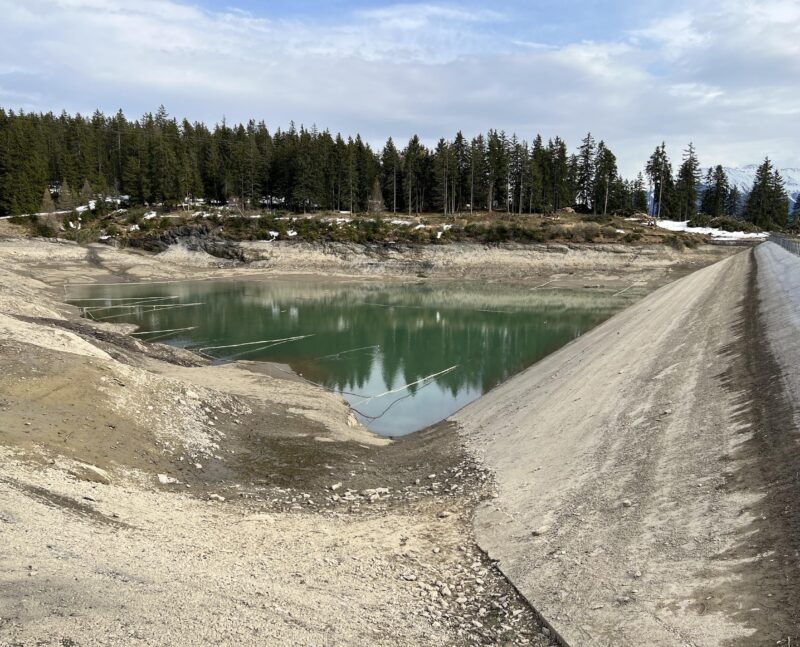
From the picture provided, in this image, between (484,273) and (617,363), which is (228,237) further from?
(617,363)

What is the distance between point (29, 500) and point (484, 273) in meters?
63.0

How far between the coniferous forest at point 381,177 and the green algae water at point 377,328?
3683 centimetres

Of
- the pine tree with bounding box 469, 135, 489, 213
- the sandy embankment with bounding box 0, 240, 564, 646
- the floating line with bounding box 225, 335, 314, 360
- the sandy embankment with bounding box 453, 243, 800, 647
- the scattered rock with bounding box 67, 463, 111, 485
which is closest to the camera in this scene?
the sandy embankment with bounding box 0, 240, 564, 646

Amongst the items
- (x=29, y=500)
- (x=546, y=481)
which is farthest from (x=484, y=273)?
(x=29, y=500)

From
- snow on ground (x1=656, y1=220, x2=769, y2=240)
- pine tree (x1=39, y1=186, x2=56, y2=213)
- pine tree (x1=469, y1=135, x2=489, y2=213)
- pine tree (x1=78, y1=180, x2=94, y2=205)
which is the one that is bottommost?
snow on ground (x1=656, y1=220, x2=769, y2=240)

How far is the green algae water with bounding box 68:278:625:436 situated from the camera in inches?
923

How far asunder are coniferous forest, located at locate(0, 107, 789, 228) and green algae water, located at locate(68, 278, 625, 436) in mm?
36827

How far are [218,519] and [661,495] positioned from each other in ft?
24.0

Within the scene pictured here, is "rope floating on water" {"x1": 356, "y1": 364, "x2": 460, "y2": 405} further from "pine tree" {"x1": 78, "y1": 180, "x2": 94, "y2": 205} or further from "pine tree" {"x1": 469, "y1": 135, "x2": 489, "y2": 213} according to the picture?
"pine tree" {"x1": 78, "y1": 180, "x2": 94, "y2": 205}

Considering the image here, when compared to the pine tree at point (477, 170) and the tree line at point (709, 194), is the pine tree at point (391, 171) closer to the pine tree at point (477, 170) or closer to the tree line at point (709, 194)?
the pine tree at point (477, 170)

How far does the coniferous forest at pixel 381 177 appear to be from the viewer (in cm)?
9262

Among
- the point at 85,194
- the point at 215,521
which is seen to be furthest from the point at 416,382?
the point at 85,194

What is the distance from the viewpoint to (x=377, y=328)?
38.8m

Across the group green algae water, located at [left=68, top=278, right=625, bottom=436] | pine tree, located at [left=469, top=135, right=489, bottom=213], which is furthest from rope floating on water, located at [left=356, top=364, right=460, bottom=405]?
pine tree, located at [left=469, top=135, right=489, bottom=213]
